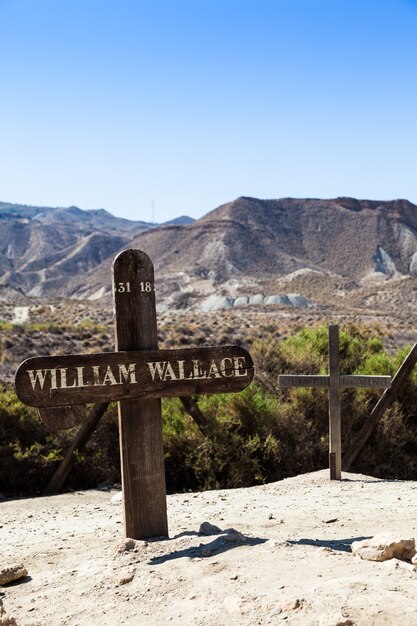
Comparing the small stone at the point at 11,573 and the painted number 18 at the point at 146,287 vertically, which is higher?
the painted number 18 at the point at 146,287

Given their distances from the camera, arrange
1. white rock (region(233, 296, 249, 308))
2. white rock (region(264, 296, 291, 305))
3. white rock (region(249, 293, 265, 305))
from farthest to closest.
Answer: white rock (region(249, 293, 265, 305))
white rock (region(233, 296, 249, 308))
white rock (region(264, 296, 291, 305))

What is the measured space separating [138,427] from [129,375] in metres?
0.41

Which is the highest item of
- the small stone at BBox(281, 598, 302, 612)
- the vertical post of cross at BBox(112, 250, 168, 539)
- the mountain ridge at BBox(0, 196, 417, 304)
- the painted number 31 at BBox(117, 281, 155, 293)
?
the mountain ridge at BBox(0, 196, 417, 304)

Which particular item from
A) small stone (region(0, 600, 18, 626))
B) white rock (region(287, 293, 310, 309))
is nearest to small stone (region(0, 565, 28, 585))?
small stone (region(0, 600, 18, 626))

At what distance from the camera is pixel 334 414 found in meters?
8.86

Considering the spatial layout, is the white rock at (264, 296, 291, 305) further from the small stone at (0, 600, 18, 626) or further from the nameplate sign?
the small stone at (0, 600, 18, 626)

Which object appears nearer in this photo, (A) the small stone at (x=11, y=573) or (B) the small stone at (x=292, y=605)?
(B) the small stone at (x=292, y=605)

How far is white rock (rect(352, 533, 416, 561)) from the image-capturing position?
450 cm

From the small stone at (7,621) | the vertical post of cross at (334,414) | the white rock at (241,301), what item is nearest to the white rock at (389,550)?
the small stone at (7,621)

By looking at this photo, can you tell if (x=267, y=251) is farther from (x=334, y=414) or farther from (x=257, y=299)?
(x=334, y=414)

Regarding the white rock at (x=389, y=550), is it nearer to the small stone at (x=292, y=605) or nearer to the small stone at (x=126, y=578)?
the small stone at (x=292, y=605)

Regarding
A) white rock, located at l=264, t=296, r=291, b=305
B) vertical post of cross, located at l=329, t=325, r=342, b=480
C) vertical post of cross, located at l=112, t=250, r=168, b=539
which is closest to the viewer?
vertical post of cross, located at l=112, t=250, r=168, b=539

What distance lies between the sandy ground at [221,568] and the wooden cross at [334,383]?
1.23 m

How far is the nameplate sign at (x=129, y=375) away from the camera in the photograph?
5227mm
